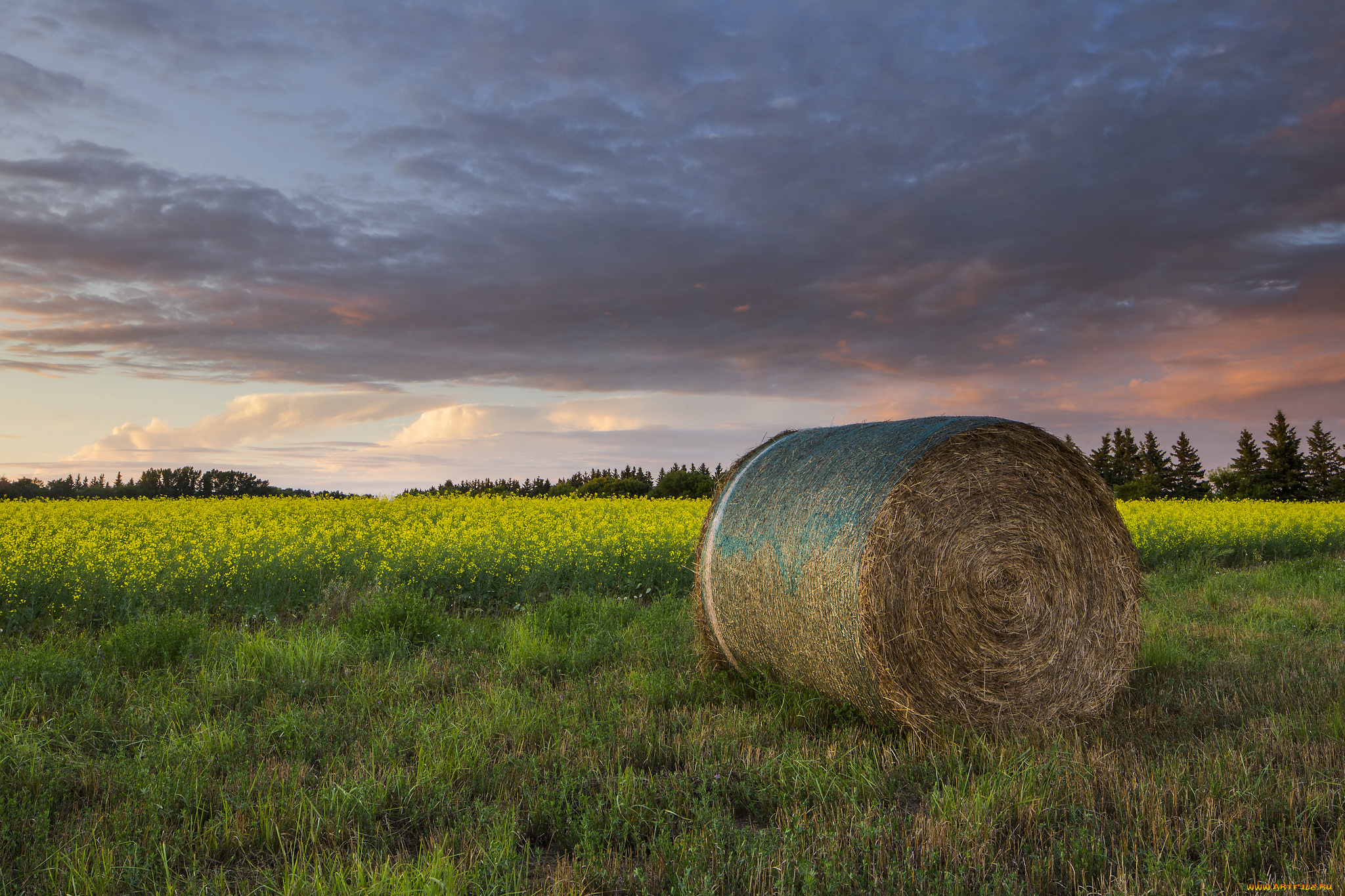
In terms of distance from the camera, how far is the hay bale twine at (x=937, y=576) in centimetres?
571

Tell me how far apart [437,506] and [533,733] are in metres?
15.8

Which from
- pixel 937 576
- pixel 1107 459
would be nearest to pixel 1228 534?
pixel 937 576

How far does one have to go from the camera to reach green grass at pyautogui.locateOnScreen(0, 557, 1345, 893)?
3.52 m

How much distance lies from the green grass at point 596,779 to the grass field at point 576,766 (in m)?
0.02

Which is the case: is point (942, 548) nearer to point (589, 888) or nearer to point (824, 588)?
point (824, 588)

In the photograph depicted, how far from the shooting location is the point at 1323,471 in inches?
1847

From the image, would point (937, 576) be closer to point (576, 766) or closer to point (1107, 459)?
point (576, 766)

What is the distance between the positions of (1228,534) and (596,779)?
17.9 meters

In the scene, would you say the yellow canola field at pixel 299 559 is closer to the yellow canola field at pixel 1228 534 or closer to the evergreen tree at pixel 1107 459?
the yellow canola field at pixel 1228 534

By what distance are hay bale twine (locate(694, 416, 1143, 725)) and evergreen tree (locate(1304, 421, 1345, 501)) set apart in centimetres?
5146

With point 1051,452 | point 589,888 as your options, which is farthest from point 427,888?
point 1051,452

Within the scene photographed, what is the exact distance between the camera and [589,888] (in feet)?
11.2

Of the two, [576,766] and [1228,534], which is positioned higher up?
[1228,534]

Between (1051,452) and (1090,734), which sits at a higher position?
(1051,452)
